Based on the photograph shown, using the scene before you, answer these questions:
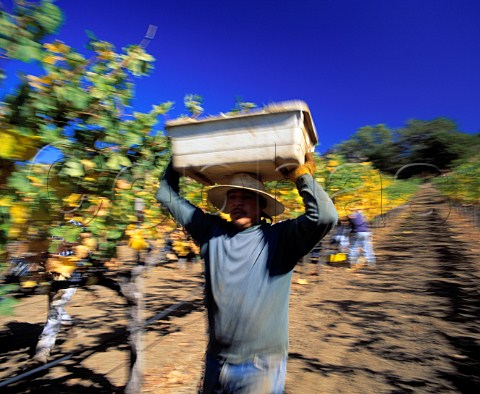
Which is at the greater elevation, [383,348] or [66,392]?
[383,348]

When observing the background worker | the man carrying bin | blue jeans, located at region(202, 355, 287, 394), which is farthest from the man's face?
the background worker

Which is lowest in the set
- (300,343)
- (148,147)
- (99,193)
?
(300,343)

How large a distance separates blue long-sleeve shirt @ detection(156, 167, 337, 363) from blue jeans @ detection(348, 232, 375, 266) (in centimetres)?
829

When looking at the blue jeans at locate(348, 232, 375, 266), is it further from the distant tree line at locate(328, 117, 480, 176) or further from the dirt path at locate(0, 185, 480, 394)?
the distant tree line at locate(328, 117, 480, 176)

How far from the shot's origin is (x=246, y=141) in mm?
1628

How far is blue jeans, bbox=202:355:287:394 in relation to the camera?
5.44 feet

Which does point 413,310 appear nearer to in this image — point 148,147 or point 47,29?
point 148,147

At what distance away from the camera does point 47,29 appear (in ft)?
4.75

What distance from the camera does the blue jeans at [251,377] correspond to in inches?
65.2

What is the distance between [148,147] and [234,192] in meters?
1.02

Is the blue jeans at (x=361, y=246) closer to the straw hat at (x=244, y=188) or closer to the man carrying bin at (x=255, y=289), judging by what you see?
the straw hat at (x=244, y=188)

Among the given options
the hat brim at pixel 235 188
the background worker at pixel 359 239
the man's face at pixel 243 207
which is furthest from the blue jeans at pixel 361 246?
the man's face at pixel 243 207

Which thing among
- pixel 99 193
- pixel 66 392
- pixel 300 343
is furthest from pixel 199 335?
pixel 99 193

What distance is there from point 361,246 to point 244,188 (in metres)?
8.90
